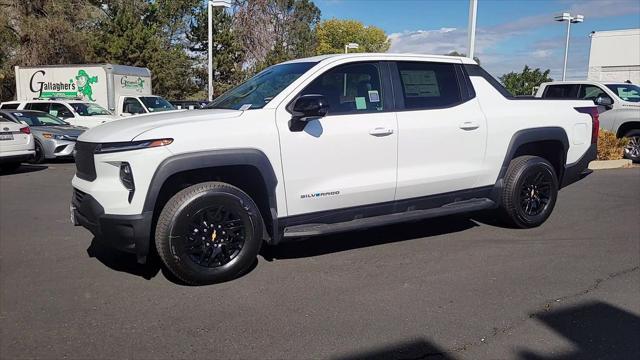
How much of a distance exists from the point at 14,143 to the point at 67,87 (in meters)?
10.6

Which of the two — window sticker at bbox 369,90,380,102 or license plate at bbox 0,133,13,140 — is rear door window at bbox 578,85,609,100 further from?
license plate at bbox 0,133,13,140

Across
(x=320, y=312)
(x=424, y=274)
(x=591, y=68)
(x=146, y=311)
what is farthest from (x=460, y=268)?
(x=591, y=68)

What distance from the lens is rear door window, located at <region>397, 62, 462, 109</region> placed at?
5199 mm

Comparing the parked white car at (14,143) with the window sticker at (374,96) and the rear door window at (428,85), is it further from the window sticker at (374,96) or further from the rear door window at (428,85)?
the rear door window at (428,85)

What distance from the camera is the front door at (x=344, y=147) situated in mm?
4535

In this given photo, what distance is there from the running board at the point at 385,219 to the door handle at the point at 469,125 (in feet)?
2.52

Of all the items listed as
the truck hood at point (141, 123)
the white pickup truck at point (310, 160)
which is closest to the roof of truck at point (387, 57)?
the white pickup truck at point (310, 160)

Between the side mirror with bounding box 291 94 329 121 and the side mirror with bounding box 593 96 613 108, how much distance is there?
8.99 m

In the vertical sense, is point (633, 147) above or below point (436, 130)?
below

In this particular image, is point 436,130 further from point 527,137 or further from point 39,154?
point 39,154

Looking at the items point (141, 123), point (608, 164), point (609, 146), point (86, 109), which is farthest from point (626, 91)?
point (86, 109)

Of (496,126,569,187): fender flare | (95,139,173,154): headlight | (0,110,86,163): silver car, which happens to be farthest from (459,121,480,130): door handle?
(0,110,86,163): silver car

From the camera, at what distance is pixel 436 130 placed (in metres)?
5.18

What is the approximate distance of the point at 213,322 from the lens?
3.75m
